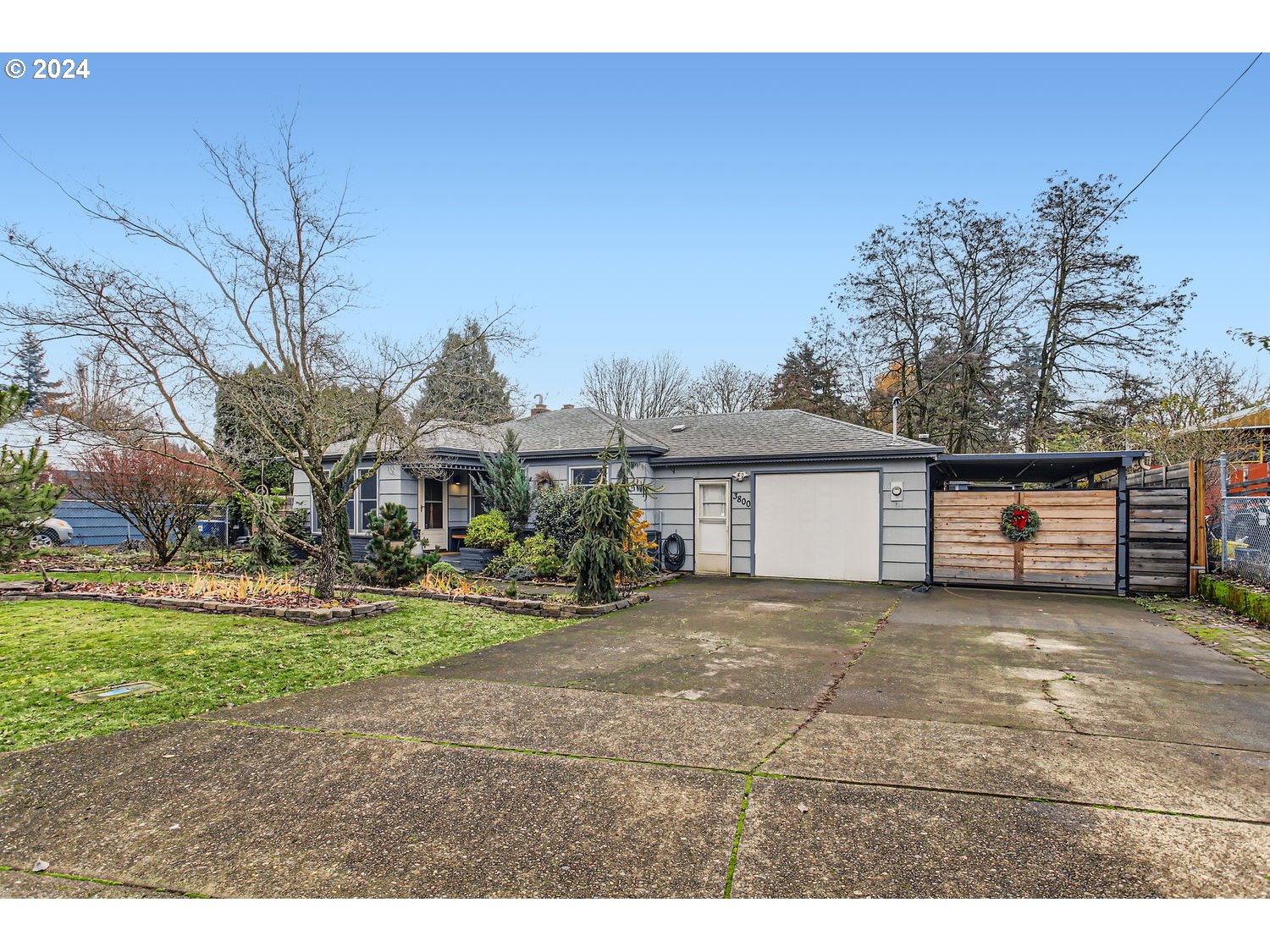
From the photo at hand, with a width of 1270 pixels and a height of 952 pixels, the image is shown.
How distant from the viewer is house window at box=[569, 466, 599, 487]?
13.4 m

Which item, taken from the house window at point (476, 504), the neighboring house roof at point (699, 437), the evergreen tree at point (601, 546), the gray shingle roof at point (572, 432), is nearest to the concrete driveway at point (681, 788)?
the evergreen tree at point (601, 546)

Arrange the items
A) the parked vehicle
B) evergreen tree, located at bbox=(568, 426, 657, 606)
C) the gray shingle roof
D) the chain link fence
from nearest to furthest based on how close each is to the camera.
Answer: the chain link fence
evergreen tree, located at bbox=(568, 426, 657, 606)
the gray shingle roof
the parked vehicle

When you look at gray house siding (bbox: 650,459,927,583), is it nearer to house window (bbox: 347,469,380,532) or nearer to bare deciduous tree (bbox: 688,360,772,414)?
house window (bbox: 347,469,380,532)

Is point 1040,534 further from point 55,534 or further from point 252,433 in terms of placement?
point 55,534

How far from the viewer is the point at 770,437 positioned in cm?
1305

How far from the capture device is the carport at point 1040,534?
1028 centimetres

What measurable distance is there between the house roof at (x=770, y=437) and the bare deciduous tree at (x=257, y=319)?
599cm

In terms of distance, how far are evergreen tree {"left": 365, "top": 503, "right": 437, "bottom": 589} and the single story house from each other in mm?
1692

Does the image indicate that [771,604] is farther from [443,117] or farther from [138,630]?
[443,117]

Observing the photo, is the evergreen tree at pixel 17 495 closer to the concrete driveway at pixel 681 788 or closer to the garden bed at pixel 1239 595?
the concrete driveway at pixel 681 788

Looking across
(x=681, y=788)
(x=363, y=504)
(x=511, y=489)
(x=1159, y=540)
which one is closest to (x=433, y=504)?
(x=363, y=504)

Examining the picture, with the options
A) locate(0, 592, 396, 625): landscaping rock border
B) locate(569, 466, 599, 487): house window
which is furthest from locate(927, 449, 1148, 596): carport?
locate(0, 592, 396, 625): landscaping rock border

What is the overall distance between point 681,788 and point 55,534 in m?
19.7

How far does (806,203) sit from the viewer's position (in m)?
13.3
